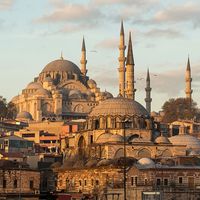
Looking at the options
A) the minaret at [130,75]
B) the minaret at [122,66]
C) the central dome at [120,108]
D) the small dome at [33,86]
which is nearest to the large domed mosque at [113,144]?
the central dome at [120,108]

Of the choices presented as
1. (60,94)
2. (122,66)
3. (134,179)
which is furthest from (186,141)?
(60,94)

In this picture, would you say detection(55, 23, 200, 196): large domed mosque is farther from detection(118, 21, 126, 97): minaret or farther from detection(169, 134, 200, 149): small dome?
detection(118, 21, 126, 97): minaret

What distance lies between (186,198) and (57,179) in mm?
18403

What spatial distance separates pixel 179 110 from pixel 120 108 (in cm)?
3991

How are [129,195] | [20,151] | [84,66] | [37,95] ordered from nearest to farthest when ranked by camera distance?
[129,195] < [20,151] < [37,95] < [84,66]

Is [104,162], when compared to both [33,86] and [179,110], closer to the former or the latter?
[179,110]

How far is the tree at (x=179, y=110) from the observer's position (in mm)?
128125

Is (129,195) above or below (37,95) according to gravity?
below

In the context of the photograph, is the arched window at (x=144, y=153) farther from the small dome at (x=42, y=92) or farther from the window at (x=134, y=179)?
the small dome at (x=42, y=92)

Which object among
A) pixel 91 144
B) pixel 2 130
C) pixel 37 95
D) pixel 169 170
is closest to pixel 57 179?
pixel 91 144

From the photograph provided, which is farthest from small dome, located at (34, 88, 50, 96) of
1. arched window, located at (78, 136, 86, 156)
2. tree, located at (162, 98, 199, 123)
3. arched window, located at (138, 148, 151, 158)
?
arched window, located at (138, 148, 151, 158)

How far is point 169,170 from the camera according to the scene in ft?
254

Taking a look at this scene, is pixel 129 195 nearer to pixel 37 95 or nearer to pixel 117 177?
pixel 117 177

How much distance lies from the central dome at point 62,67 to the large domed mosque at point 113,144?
4145 centimetres
